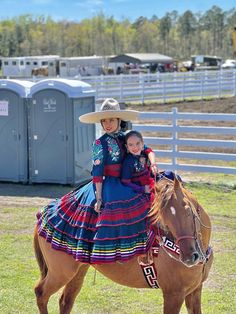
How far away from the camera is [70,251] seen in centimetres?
429

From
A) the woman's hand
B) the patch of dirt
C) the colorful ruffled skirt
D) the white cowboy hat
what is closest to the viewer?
the colorful ruffled skirt

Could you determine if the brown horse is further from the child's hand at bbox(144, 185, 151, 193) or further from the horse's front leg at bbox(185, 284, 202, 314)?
the child's hand at bbox(144, 185, 151, 193)

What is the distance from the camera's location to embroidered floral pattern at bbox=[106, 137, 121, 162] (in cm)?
430

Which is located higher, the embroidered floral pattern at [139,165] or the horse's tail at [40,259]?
the embroidered floral pattern at [139,165]

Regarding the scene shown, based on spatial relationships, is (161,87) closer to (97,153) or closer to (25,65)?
(97,153)

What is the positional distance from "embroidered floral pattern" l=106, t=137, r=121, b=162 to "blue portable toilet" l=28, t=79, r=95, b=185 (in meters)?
6.69

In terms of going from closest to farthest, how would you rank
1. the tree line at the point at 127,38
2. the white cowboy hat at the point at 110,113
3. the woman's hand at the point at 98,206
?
1. the woman's hand at the point at 98,206
2. the white cowboy hat at the point at 110,113
3. the tree line at the point at 127,38

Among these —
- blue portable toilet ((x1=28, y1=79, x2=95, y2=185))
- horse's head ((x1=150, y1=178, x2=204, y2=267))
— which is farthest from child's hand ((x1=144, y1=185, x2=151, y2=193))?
blue portable toilet ((x1=28, y1=79, x2=95, y2=185))

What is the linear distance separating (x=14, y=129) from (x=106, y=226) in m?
7.70

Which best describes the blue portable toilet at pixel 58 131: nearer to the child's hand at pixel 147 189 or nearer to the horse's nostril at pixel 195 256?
the child's hand at pixel 147 189

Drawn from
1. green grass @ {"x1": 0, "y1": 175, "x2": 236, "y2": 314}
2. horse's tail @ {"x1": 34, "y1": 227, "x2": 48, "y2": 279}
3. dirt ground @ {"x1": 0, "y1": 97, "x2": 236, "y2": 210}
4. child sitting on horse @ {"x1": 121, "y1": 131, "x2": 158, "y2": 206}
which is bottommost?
dirt ground @ {"x1": 0, "y1": 97, "x2": 236, "y2": 210}

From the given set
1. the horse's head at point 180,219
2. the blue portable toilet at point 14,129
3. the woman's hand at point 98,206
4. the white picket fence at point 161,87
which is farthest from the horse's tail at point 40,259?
the white picket fence at point 161,87

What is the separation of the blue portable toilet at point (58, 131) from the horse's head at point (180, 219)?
7.35 metres

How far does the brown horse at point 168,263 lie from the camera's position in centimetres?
360
